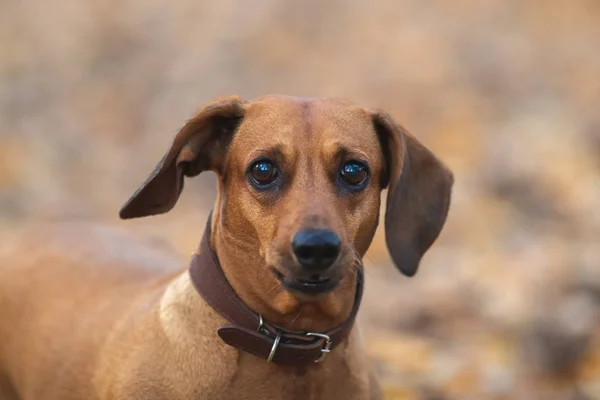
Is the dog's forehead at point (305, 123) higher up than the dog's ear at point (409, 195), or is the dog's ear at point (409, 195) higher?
the dog's forehead at point (305, 123)

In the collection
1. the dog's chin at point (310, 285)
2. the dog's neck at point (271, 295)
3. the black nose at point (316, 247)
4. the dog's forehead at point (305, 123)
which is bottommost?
the dog's neck at point (271, 295)

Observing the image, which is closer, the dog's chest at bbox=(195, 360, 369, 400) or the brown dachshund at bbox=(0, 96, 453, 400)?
the brown dachshund at bbox=(0, 96, 453, 400)

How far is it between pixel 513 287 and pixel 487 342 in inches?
39.8

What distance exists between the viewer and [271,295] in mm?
3643

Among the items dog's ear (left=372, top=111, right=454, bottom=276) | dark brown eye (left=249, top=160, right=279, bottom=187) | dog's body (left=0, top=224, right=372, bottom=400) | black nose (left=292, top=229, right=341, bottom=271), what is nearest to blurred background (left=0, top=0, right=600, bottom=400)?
dog's body (left=0, top=224, right=372, bottom=400)

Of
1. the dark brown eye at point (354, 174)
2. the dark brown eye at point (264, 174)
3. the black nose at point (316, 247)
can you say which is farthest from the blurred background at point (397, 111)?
the black nose at point (316, 247)

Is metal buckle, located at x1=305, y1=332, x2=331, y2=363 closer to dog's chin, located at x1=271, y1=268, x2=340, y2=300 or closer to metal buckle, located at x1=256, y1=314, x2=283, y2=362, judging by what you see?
metal buckle, located at x1=256, y1=314, x2=283, y2=362

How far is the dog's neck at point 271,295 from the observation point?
363 cm

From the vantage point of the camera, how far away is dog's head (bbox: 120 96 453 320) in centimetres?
345

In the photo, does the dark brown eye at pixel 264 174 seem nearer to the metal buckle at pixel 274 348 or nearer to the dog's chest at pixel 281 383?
the metal buckle at pixel 274 348

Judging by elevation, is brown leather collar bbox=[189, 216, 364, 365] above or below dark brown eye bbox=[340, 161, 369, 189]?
below

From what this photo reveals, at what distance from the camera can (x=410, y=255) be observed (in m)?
3.93

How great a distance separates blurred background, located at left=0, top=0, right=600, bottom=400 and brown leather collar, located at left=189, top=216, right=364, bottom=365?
3208 mm

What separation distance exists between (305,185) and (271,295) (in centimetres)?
43
